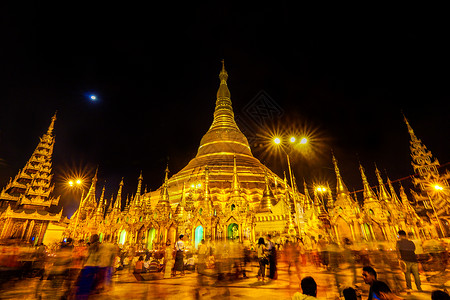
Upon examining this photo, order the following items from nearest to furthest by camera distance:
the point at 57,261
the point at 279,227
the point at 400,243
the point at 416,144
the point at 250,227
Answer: the point at 57,261 → the point at 400,243 → the point at 250,227 → the point at 279,227 → the point at 416,144

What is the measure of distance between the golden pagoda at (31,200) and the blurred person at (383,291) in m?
28.9

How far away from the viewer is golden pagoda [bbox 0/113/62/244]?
20797mm

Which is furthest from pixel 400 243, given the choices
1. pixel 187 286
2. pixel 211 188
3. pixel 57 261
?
pixel 211 188

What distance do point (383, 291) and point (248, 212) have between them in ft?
53.8

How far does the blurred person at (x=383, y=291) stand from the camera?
2.78 meters

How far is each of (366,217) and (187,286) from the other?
1785 cm

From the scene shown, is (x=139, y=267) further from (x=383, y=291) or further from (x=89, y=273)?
(x=383, y=291)

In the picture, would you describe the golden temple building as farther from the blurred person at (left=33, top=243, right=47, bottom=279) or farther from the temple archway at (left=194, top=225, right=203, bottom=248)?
the blurred person at (left=33, top=243, right=47, bottom=279)

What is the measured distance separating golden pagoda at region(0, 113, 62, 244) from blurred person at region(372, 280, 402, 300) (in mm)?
28922

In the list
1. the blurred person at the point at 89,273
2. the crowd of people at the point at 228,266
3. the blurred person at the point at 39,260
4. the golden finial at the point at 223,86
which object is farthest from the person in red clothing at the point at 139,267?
the golden finial at the point at 223,86

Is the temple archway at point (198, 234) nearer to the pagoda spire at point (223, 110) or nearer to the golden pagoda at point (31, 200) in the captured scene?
the golden pagoda at point (31, 200)

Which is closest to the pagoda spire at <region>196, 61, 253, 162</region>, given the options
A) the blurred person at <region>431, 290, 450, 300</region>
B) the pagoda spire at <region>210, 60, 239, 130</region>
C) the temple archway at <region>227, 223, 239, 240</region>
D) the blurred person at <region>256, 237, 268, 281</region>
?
the pagoda spire at <region>210, 60, 239, 130</region>

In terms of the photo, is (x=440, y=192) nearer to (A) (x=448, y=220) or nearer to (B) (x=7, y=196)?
(A) (x=448, y=220)

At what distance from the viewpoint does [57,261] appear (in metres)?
5.59
